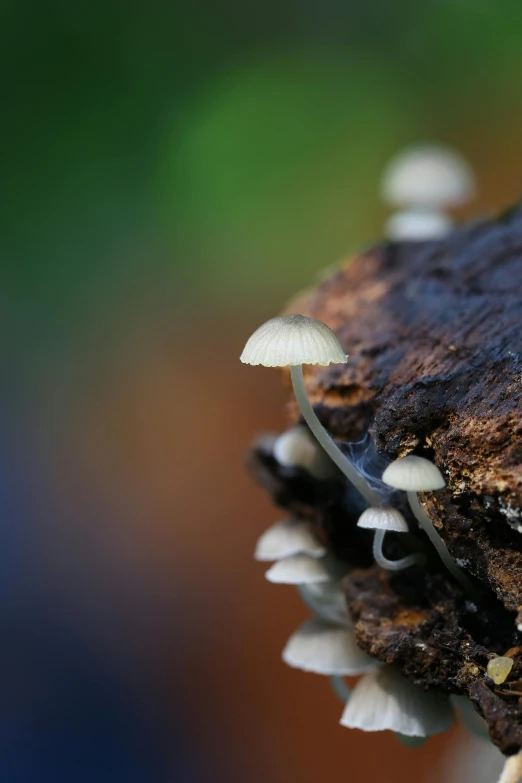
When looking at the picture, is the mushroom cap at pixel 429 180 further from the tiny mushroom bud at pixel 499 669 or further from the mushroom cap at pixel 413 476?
the tiny mushroom bud at pixel 499 669

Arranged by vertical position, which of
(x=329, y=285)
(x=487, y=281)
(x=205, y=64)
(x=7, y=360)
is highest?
(x=205, y=64)

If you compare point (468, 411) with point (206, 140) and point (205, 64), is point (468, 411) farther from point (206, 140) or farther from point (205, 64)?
point (205, 64)

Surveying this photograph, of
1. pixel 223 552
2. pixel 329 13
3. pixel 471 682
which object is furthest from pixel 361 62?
pixel 471 682

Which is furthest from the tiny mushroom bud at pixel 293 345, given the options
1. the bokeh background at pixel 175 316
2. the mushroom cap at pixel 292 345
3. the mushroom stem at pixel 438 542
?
the bokeh background at pixel 175 316

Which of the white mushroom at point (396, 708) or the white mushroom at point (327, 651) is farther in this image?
the white mushroom at point (327, 651)

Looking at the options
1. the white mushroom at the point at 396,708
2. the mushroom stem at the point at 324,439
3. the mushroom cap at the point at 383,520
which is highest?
the mushroom stem at the point at 324,439

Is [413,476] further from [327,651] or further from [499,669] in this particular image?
[327,651]
